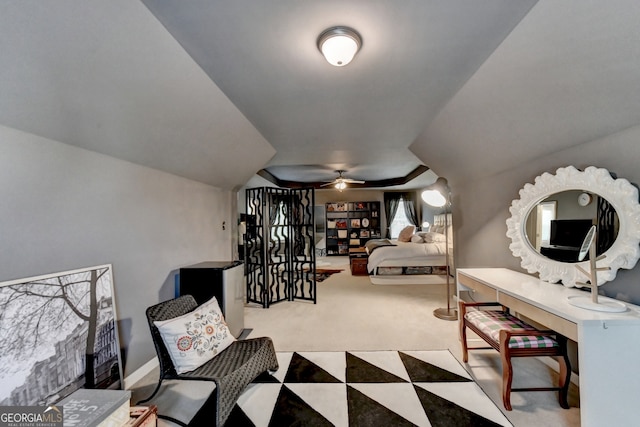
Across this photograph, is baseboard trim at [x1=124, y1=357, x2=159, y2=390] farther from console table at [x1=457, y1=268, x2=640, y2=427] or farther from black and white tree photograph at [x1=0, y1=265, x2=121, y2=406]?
console table at [x1=457, y1=268, x2=640, y2=427]

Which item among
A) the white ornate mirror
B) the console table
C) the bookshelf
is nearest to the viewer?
the console table

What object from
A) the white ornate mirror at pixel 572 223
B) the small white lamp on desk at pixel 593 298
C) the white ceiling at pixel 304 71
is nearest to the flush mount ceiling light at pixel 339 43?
the white ceiling at pixel 304 71

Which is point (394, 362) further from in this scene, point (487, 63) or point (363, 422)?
point (487, 63)

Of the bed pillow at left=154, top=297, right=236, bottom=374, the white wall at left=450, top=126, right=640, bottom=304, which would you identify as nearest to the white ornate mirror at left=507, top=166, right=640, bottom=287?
the white wall at left=450, top=126, right=640, bottom=304

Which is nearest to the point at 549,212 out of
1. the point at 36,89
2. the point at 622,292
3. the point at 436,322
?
the point at 622,292

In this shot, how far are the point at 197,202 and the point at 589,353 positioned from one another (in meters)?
3.75

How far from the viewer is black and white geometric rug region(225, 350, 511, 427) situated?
1.71 meters

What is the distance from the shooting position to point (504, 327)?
1991 mm

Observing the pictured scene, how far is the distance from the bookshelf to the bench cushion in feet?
23.1

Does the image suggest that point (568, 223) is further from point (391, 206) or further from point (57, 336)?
point (391, 206)

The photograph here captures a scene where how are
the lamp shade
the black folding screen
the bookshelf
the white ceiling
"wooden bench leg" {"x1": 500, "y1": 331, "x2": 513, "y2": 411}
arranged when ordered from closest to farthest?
the white ceiling
"wooden bench leg" {"x1": 500, "y1": 331, "x2": 513, "y2": 411}
the lamp shade
the black folding screen
the bookshelf

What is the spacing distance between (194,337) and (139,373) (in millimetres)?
842

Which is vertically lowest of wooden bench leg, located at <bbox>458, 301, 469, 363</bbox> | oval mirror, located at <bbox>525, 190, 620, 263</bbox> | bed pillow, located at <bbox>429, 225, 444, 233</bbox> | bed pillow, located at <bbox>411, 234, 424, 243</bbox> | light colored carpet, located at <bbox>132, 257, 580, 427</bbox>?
light colored carpet, located at <bbox>132, 257, 580, 427</bbox>

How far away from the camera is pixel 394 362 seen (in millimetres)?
2391
